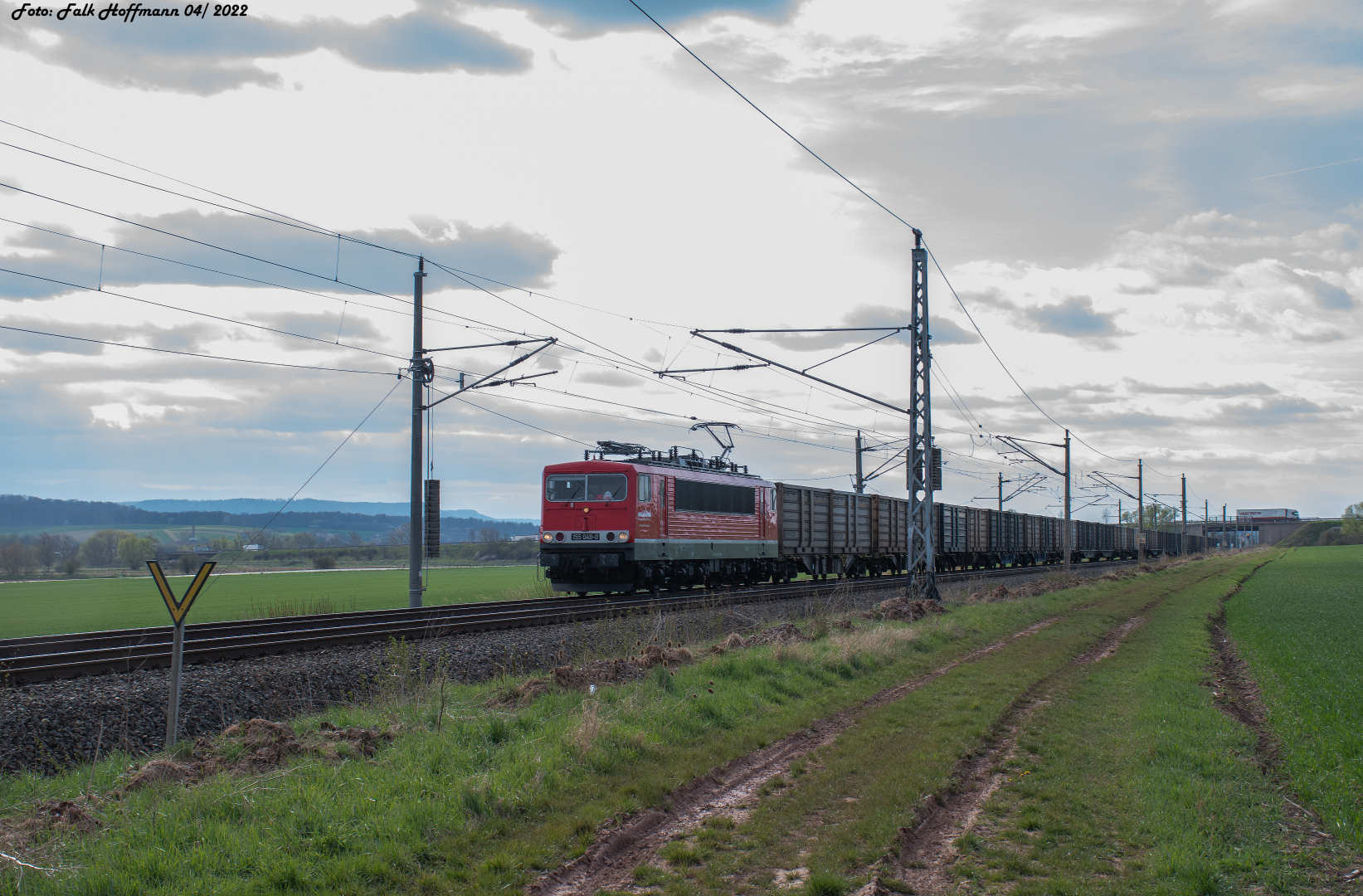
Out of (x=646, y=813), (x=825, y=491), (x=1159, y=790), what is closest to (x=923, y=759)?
(x=1159, y=790)

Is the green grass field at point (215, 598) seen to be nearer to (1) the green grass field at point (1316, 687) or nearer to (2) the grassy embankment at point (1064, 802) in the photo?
(2) the grassy embankment at point (1064, 802)

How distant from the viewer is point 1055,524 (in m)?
70.8

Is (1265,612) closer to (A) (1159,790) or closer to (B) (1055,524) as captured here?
(A) (1159,790)

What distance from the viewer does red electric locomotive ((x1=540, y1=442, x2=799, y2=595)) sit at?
82.2 feet

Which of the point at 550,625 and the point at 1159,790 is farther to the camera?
the point at 550,625

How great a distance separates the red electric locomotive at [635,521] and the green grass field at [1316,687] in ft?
46.4

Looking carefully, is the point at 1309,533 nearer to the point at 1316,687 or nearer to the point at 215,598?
the point at 215,598

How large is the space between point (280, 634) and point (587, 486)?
11.4 metres

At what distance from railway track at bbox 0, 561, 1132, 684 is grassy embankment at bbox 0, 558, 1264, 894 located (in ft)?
9.81

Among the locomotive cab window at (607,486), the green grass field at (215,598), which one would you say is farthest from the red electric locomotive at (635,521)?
the green grass field at (215,598)

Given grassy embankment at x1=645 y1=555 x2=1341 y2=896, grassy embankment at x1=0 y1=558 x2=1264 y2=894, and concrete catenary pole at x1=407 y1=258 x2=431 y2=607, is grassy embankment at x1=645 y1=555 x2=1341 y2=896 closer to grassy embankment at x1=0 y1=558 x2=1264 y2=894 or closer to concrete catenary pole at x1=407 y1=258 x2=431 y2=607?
grassy embankment at x1=0 y1=558 x2=1264 y2=894

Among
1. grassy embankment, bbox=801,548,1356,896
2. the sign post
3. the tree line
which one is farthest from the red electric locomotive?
the tree line

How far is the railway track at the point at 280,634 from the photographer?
1209 cm

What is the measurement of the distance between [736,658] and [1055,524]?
64.0m
